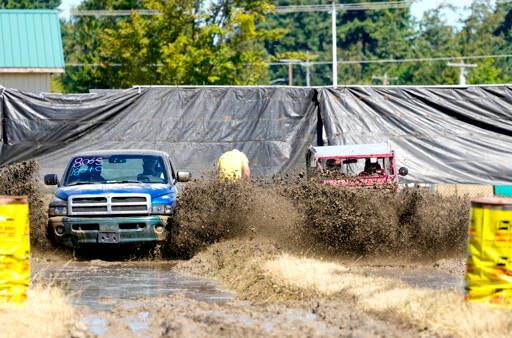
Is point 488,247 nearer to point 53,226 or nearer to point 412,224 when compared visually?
point 412,224

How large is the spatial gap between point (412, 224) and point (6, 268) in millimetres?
8510

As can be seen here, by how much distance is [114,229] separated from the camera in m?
17.6

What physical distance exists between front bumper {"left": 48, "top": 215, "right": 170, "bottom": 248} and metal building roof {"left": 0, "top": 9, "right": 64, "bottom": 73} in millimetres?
22324

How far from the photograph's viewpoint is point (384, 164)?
21875 millimetres

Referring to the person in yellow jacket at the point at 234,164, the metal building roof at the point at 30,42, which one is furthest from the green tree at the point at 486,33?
the person in yellow jacket at the point at 234,164

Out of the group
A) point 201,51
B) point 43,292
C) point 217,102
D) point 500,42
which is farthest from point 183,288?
point 500,42

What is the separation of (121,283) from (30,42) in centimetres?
2743

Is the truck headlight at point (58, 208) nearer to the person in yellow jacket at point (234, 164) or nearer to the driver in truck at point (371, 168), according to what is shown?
the person in yellow jacket at point (234, 164)

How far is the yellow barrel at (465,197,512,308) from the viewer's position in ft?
35.1

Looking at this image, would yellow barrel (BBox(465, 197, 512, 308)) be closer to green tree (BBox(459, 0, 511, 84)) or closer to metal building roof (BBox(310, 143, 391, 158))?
metal building roof (BBox(310, 143, 391, 158))

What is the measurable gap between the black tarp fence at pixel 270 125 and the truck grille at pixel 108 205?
836 centimetres

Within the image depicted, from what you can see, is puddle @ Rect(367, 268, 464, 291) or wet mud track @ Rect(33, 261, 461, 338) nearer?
wet mud track @ Rect(33, 261, 461, 338)

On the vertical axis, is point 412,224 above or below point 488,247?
below

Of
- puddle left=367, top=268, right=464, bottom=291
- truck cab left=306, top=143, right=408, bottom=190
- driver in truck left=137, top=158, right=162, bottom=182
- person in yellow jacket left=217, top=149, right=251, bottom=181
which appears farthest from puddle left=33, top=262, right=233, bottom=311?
truck cab left=306, top=143, right=408, bottom=190
